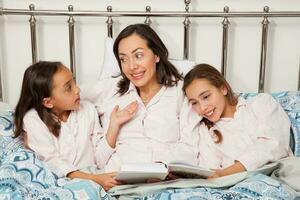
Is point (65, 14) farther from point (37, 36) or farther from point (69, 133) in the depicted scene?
point (69, 133)

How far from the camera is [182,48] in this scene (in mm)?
2250

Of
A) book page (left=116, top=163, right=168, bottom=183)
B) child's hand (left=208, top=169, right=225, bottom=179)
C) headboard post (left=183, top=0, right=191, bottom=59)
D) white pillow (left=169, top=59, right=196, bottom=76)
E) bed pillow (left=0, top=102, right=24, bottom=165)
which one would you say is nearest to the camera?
book page (left=116, top=163, right=168, bottom=183)

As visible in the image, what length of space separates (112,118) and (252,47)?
Answer: 2.64 ft

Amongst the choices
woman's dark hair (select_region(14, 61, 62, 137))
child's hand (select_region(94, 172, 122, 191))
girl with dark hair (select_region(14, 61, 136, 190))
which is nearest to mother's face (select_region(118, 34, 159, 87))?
girl with dark hair (select_region(14, 61, 136, 190))

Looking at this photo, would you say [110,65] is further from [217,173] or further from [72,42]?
[217,173]

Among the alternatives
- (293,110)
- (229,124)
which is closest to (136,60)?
(229,124)

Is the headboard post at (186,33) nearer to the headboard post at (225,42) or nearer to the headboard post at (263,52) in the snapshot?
the headboard post at (225,42)

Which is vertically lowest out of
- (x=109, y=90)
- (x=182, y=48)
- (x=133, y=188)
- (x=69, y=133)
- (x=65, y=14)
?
(x=133, y=188)

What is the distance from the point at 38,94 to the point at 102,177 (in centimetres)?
37

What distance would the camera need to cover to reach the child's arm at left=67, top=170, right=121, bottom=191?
163 cm

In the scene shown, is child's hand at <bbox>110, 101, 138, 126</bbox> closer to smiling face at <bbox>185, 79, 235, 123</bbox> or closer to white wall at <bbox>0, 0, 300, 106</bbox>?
smiling face at <bbox>185, 79, 235, 123</bbox>

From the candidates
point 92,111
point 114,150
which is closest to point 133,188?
point 114,150

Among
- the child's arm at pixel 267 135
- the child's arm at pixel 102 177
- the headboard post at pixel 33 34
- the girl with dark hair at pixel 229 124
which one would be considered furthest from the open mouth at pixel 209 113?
the headboard post at pixel 33 34

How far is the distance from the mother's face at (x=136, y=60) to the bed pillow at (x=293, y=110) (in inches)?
17.0
